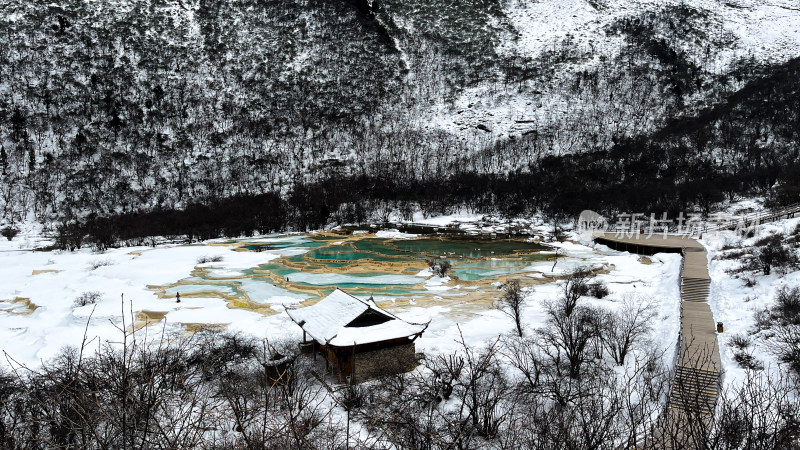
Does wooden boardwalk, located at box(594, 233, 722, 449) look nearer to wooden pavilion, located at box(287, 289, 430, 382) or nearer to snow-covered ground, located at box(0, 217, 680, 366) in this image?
snow-covered ground, located at box(0, 217, 680, 366)

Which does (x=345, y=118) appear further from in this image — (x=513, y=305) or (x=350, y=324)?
(x=350, y=324)

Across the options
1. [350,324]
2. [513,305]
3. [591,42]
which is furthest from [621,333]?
[591,42]

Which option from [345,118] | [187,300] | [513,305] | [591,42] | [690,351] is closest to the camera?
[690,351]

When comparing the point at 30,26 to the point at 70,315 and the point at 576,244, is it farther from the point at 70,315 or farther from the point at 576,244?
the point at 576,244

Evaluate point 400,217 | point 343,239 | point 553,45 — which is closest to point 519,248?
point 343,239

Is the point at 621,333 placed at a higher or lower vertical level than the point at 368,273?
lower

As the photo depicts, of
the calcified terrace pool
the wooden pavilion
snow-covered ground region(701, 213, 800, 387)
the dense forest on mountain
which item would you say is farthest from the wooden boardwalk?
the dense forest on mountain

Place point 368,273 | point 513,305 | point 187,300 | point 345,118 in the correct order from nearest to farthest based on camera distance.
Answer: point 513,305 < point 187,300 < point 368,273 < point 345,118
